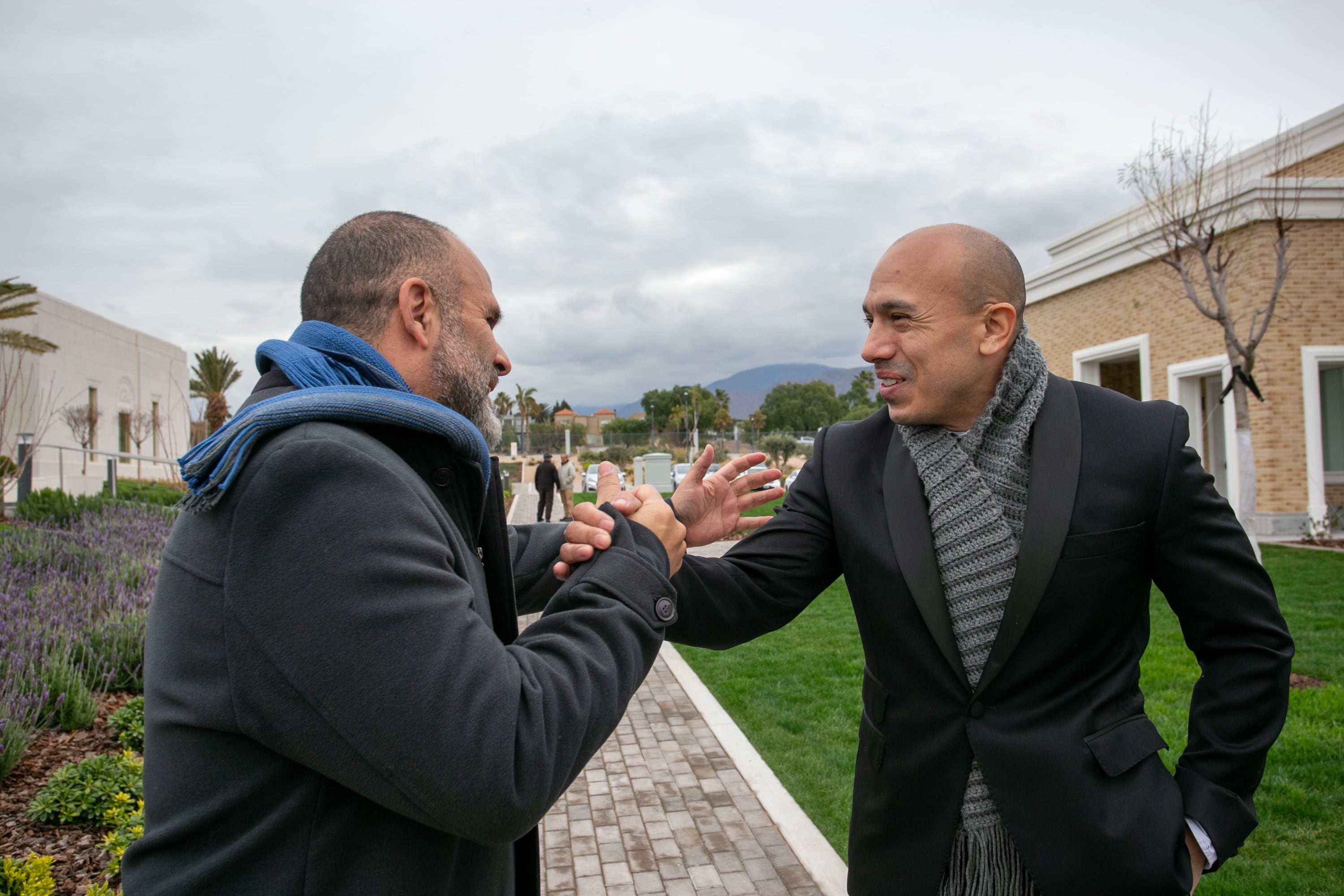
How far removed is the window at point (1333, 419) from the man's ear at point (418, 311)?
20.6m

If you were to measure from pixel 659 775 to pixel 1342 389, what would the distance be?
18.8m

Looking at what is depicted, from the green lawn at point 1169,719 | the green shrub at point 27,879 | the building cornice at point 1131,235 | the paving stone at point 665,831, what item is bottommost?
the paving stone at point 665,831

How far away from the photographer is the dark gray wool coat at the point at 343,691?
1.14m

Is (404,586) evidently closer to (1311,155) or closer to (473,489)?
(473,489)

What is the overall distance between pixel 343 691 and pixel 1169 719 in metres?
5.71

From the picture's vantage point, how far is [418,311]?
1665mm

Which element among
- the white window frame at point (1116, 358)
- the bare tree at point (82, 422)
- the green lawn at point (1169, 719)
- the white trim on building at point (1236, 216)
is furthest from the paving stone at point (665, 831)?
the bare tree at point (82, 422)

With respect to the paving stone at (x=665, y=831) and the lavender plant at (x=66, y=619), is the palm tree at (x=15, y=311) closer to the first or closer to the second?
the lavender plant at (x=66, y=619)

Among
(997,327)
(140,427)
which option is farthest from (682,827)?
(140,427)

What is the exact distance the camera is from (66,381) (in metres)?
33.3

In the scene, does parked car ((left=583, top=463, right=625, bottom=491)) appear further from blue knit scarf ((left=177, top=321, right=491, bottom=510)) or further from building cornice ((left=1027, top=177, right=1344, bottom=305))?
blue knit scarf ((left=177, top=321, right=491, bottom=510))

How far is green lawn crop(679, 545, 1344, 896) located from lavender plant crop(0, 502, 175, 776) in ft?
13.7

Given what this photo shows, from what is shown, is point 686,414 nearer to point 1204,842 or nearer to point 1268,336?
point 1268,336

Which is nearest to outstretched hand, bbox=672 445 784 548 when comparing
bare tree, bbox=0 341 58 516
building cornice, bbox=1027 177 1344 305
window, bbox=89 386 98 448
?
bare tree, bbox=0 341 58 516
